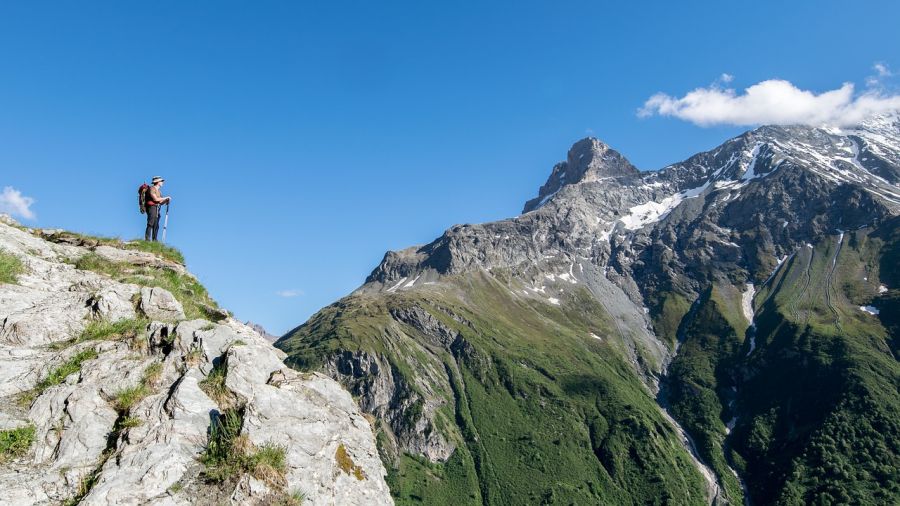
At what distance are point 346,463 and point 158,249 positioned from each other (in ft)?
55.3

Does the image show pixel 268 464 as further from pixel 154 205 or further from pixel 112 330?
pixel 154 205

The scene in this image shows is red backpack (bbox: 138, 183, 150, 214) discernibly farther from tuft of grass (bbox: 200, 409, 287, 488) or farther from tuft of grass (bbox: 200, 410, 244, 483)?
tuft of grass (bbox: 200, 409, 287, 488)

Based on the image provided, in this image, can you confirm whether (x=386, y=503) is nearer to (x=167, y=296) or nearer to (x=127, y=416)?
(x=127, y=416)

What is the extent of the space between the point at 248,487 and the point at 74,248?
15.3 metres

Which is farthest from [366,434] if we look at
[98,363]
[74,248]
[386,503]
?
[74,248]

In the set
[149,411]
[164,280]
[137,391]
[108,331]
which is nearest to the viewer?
[149,411]

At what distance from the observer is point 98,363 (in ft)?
39.6

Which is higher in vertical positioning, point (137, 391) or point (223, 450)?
point (137, 391)

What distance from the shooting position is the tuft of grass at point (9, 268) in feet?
48.4


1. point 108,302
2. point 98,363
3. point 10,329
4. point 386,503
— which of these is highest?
point 108,302

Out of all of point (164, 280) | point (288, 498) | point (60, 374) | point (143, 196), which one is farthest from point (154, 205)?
point (288, 498)

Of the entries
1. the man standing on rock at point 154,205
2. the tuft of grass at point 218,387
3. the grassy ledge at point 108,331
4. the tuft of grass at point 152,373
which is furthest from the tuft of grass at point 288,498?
the man standing on rock at point 154,205

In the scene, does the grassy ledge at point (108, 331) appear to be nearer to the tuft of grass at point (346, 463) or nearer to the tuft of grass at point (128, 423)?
the tuft of grass at point (128, 423)

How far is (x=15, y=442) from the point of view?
9.62m
